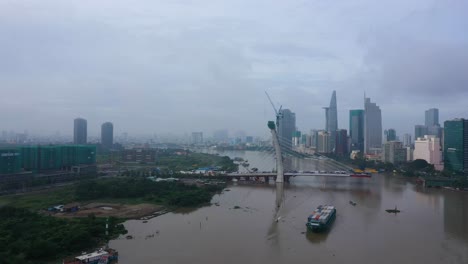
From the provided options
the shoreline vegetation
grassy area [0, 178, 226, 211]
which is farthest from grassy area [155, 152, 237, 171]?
grassy area [0, 178, 226, 211]

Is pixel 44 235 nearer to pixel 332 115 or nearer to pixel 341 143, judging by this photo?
pixel 341 143

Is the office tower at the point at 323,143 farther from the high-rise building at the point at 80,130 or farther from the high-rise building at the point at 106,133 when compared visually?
the high-rise building at the point at 80,130

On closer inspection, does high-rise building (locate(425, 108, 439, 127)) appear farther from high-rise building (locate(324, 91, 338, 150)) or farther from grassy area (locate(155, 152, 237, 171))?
grassy area (locate(155, 152, 237, 171))

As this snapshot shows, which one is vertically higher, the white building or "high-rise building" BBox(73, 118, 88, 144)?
"high-rise building" BBox(73, 118, 88, 144)

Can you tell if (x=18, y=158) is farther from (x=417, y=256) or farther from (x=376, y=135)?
(x=376, y=135)

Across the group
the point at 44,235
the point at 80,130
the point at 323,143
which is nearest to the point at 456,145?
the point at 323,143

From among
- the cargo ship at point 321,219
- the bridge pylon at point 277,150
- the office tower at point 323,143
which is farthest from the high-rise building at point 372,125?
the cargo ship at point 321,219
